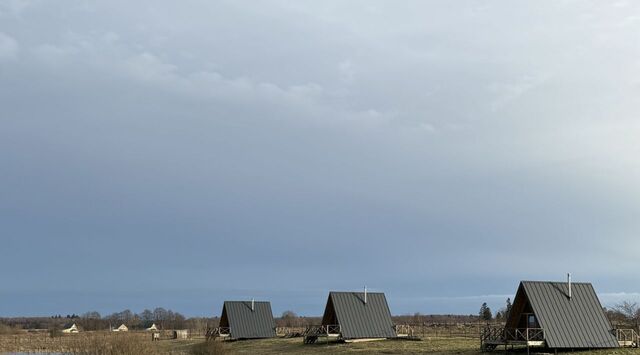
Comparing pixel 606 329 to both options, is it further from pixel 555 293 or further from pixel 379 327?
pixel 379 327

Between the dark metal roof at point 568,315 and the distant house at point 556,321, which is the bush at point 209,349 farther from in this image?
the dark metal roof at point 568,315

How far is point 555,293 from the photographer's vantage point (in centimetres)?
4206

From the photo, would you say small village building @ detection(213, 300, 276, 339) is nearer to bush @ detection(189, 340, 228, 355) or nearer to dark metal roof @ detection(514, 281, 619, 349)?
bush @ detection(189, 340, 228, 355)

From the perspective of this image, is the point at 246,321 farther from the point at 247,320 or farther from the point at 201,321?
the point at 201,321

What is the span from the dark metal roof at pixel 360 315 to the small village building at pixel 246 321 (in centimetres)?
992

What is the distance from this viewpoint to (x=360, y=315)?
56.4 metres

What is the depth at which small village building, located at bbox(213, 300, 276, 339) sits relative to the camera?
213ft

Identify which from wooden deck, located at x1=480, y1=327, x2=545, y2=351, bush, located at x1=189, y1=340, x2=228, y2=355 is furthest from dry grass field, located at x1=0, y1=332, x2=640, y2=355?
wooden deck, located at x1=480, y1=327, x2=545, y2=351

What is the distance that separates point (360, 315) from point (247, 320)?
13514mm

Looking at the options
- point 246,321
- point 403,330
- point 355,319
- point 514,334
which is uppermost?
point 355,319

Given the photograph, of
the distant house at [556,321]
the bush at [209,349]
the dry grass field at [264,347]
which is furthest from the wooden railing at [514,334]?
the bush at [209,349]

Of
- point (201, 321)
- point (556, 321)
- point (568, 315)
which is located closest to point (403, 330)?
point (568, 315)

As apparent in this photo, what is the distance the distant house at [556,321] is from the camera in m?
39.8

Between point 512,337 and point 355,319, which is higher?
point 355,319
